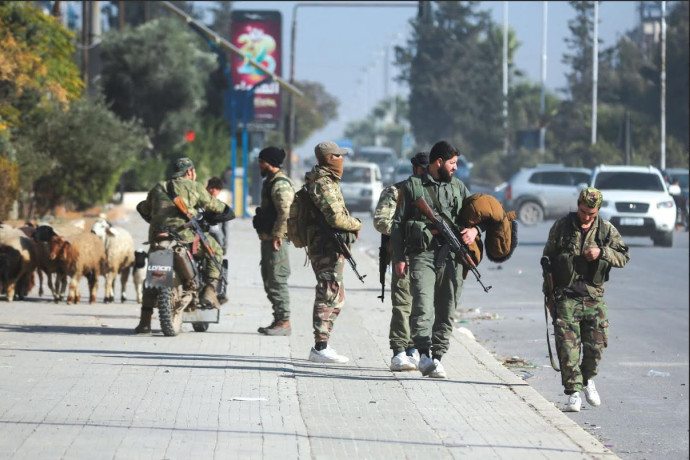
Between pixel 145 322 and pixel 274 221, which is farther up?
pixel 274 221

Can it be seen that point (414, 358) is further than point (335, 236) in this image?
No

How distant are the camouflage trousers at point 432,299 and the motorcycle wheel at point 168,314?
10.1 feet

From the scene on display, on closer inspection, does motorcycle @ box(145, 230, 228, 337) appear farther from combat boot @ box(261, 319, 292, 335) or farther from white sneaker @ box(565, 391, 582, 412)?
white sneaker @ box(565, 391, 582, 412)

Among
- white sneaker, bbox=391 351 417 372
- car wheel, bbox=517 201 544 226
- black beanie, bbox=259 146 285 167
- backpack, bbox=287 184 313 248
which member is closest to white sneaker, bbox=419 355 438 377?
white sneaker, bbox=391 351 417 372

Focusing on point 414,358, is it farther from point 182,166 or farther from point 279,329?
point 182,166

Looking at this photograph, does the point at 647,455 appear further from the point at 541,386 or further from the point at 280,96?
the point at 280,96

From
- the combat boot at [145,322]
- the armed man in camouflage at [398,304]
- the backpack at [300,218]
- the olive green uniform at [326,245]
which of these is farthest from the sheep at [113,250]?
the armed man in camouflage at [398,304]

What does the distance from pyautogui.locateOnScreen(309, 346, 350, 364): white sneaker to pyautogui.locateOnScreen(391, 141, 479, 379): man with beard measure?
1053mm

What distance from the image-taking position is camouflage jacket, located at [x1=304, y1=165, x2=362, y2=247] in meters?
11.8

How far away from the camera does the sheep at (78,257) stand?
1680 centimetres

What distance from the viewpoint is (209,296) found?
1403 cm

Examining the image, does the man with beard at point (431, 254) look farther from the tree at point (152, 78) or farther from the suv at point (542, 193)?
the tree at point (152, 78)

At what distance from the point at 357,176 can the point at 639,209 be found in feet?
51.6

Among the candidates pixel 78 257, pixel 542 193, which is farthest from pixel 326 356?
pixel 542 193
